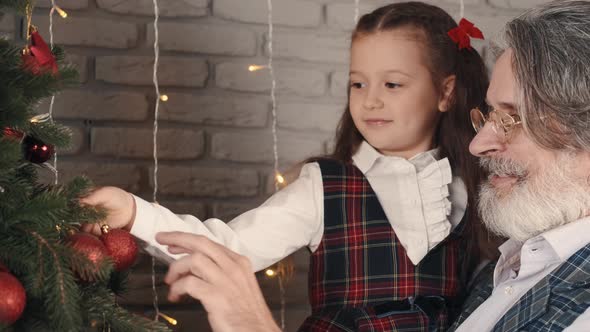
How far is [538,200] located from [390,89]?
51 centimetres

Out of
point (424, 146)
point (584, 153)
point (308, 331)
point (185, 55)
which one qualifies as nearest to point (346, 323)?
point (308, 331)

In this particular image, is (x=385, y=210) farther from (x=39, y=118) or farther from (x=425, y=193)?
(x=39, y=118)

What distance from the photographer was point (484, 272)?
173cm

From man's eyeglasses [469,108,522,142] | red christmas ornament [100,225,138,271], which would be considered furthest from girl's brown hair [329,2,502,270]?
red christmas ornament [100,225,138,271]

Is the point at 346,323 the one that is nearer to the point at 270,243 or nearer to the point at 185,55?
the point at 270,243

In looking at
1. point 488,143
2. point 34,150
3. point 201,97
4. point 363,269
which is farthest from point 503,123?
point 201,97

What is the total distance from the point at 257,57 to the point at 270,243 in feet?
2.12

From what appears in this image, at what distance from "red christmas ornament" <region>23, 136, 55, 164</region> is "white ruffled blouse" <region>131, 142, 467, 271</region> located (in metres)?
0.57

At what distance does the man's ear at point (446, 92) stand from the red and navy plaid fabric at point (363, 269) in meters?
0.29

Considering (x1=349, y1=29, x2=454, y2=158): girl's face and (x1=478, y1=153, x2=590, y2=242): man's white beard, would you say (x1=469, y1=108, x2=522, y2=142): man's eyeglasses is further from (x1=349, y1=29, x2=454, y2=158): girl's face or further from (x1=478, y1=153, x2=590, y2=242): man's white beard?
(x1=349, y1=29, x2=454, y2=158): girl's face

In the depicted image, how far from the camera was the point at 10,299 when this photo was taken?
860mm

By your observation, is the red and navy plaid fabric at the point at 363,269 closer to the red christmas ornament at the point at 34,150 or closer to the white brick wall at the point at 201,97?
the white brick wall at the point at 201,97

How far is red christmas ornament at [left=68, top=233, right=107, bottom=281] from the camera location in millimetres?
969

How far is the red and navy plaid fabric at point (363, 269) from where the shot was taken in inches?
67.4
